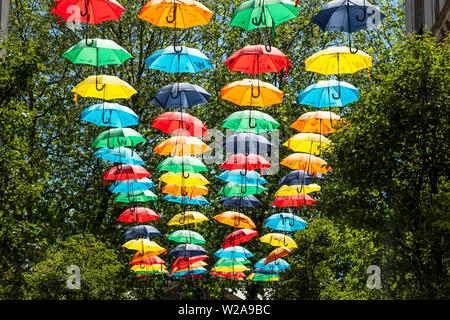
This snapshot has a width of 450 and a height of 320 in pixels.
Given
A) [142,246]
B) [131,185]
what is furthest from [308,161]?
[142,246]

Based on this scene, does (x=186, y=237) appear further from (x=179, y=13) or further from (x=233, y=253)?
(x=179, y=13)

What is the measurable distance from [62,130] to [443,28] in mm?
14158

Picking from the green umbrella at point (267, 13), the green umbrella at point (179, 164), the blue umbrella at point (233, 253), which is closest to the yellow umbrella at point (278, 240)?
the blue umbrella at point (233, 253)

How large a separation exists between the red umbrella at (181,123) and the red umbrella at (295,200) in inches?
129

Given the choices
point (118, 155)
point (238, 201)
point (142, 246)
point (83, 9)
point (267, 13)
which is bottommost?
point (142, 246)

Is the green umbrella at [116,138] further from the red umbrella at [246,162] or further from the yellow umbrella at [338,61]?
the yellow umbrella at [338,61]

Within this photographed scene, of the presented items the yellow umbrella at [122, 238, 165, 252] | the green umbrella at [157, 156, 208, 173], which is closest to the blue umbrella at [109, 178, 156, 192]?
the green umbrella at [157, 156, 208, 173]

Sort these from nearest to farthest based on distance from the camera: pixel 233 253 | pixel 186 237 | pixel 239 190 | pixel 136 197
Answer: pixel 239 190
pixel 136 197
pixel 186 237
pixel 233 253

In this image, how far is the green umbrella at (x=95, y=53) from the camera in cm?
1150

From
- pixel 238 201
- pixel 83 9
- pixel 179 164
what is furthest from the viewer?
pixel 238 201

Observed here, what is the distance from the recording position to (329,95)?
42.0 ft

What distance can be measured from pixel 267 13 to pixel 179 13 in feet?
5.11

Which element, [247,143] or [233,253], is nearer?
[247,143]

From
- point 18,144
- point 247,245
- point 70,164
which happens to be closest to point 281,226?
point 247,245
